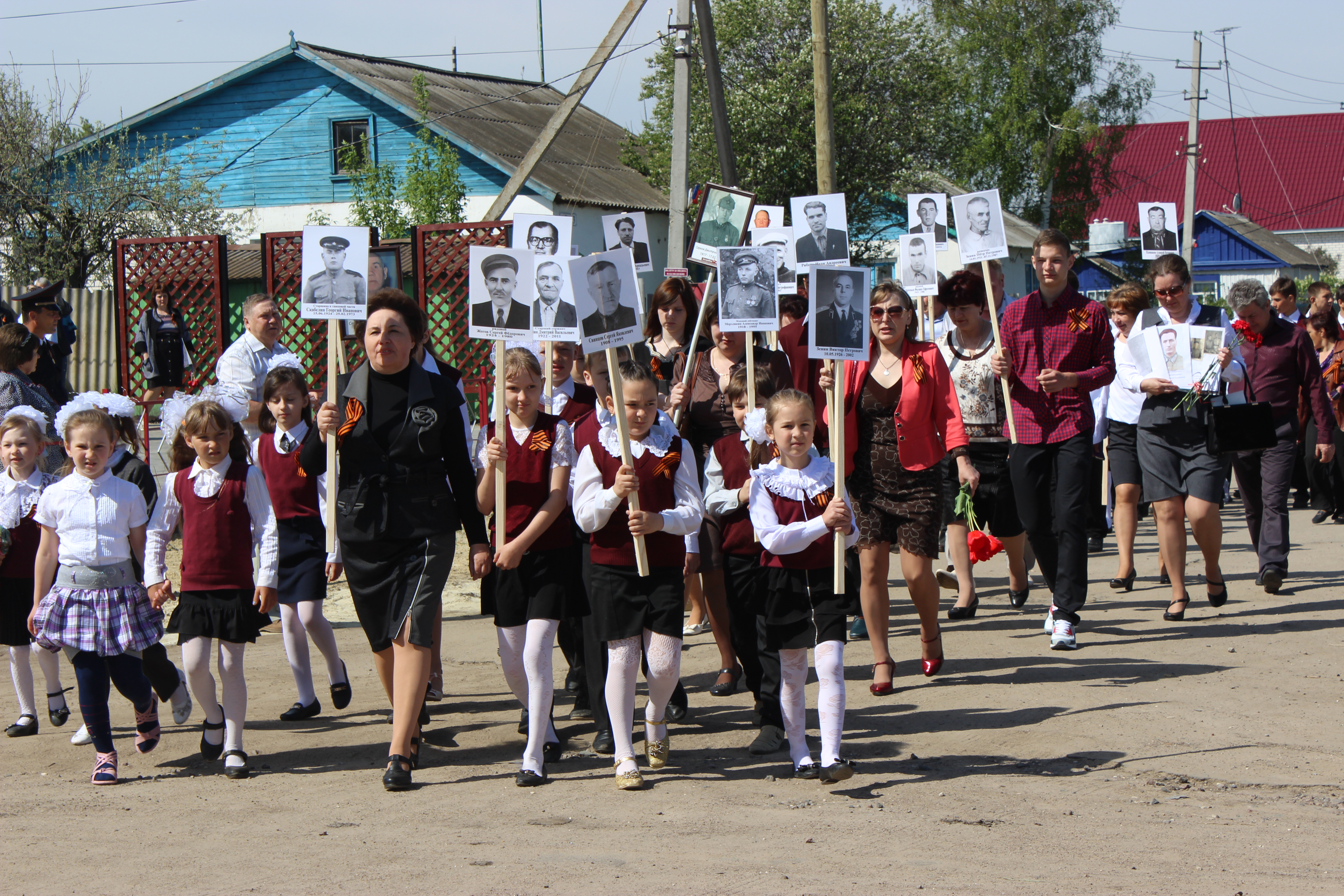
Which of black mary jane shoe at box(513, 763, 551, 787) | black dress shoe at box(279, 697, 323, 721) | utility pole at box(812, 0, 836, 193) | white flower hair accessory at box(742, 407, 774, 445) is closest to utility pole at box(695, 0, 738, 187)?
utility pole at box(812, 0, 836, 193)

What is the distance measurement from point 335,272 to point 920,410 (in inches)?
118

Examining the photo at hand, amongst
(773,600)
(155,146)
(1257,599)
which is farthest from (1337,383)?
(155,146)

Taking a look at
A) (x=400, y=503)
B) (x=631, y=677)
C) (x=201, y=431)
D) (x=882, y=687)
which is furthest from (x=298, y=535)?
(x=882, y=687)

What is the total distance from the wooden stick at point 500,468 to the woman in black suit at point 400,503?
0.08m

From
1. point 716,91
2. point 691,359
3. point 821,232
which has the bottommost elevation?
point 691,359

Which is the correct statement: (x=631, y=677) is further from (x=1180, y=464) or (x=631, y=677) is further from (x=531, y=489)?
(x=1180, y=464)

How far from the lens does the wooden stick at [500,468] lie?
5645mm

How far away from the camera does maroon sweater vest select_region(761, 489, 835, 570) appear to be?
18.5 feet

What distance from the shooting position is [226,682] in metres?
5.94

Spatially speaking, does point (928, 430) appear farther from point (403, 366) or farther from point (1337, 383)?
point (1337, 383)

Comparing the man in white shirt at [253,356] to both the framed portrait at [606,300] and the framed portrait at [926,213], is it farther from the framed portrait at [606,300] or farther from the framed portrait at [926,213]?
the framed portrait at [926,213]

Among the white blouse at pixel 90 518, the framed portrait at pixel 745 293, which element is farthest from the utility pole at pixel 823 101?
the white blouse at pixel 90 518

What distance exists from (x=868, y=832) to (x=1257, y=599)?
220 inches

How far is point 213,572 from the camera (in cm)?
604
